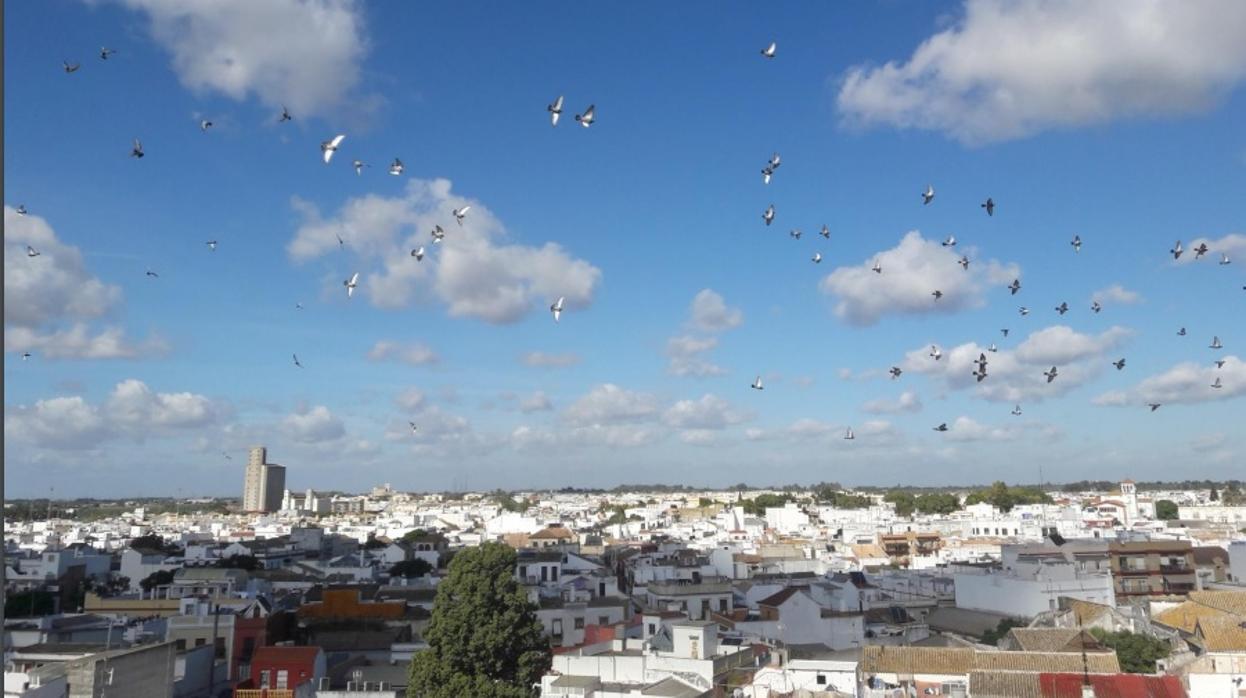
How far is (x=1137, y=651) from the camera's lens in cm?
2502

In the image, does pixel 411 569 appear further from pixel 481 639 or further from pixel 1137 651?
pixel 1137 651

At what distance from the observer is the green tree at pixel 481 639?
20.3 m

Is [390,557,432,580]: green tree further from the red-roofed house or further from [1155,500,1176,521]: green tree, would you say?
[1155,500,1176,521]: green tree

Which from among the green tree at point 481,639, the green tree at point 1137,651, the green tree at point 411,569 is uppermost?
the green tree at point 481,639

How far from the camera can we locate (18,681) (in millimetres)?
19266

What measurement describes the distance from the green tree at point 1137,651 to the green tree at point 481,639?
14957 mm

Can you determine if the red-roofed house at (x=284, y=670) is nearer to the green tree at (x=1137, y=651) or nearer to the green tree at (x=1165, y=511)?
the green tree at (x=1137, y=651)

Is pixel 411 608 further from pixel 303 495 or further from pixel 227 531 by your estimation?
pixel 303 495

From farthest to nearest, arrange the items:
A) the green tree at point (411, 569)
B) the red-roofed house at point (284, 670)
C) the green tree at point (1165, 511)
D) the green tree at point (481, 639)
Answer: the green tree at point (1165, 511), the green tree at point (411, 569), the red-roofed house at point (284, 670), the green tree at point (481, 639)

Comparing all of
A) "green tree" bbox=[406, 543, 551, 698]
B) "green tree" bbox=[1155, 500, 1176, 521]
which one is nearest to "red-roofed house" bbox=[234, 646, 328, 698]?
"green tree" bbox=[406, 543, 551, 698]

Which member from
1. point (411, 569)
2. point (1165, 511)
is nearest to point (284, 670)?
point (411, 569)

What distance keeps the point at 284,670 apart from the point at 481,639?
23.9 ft

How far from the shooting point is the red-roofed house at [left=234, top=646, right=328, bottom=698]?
80.8 ft

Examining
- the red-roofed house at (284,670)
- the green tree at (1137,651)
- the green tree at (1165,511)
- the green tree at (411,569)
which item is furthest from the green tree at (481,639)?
the green tree at (1165,511)
